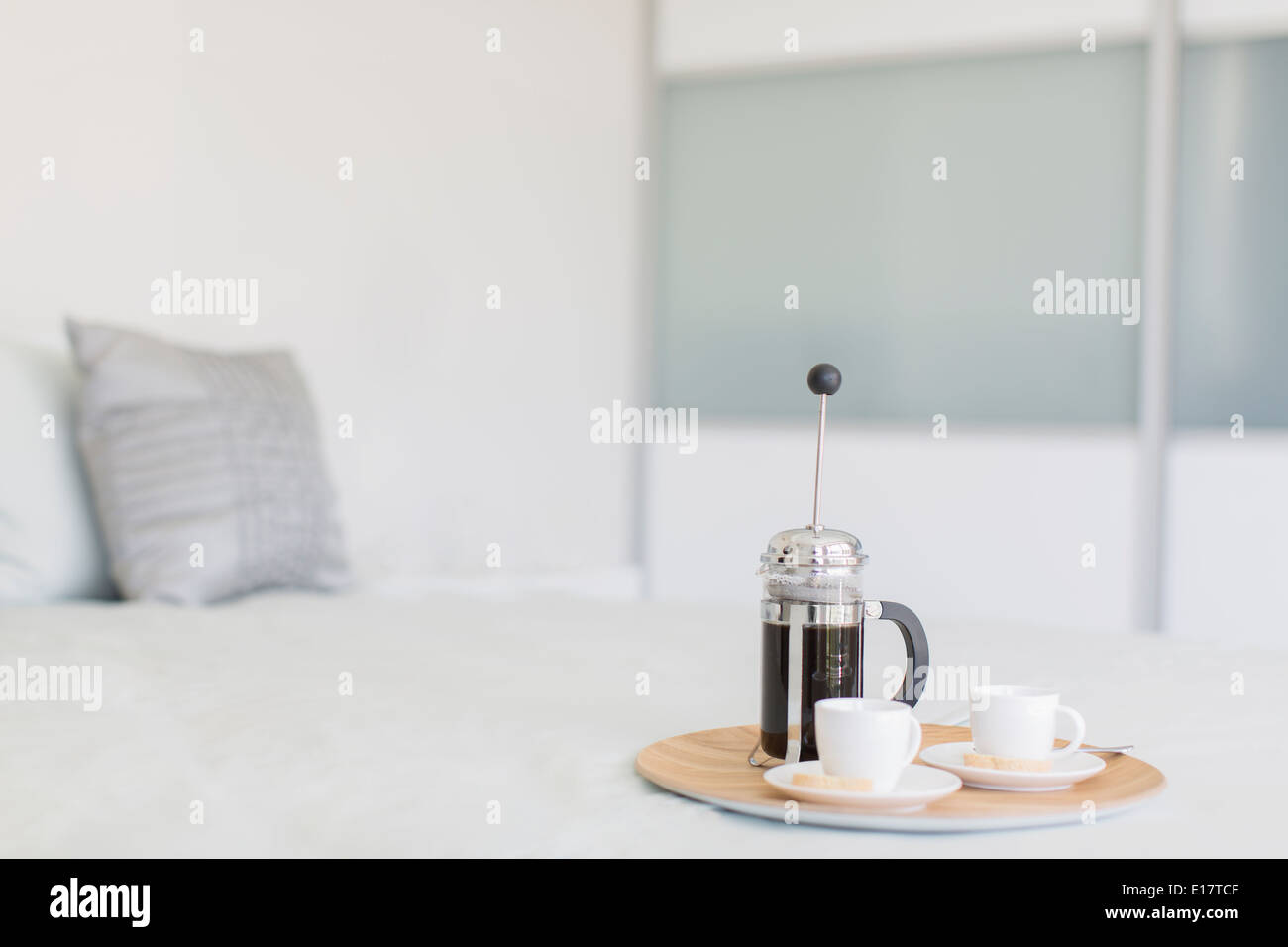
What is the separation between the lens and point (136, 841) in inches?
33.7

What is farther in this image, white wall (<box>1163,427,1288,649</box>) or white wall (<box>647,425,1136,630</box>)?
white wall (<box>647,425,1136,630</box>)

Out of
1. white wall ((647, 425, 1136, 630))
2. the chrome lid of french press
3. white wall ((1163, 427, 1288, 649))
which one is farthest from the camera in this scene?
white wall ((647, 425, 1136, 630))

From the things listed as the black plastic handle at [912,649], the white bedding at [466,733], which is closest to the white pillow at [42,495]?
the white bedding at [466,733]

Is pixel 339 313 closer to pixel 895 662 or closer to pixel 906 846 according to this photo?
pixel 895 662

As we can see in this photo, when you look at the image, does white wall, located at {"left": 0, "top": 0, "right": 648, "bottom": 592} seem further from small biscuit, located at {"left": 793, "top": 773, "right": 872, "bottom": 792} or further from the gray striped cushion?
small biscuit, located at {"left": 793, "top": 773, "right": 872, "bottom": 792}

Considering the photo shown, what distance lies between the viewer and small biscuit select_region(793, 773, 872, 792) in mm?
883

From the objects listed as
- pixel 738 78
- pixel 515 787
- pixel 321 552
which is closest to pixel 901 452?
pixel 738 78

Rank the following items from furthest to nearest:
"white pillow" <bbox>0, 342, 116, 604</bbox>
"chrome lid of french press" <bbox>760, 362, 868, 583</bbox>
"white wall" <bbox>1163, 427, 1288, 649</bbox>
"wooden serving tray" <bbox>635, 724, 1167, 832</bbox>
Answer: "white wall" <bbox>1163, 427, 1288, 649</bbox> < "white pillow" <bbox>0, 342, 116, 604</bbox> < "chrome lid of french press" <bbox>760, 362, 868, 583</bbox> < "wooden serving tray" <bbox>635, 724, 1167, 832</bbox>

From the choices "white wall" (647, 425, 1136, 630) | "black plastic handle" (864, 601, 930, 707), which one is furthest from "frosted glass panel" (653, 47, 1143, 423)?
"black plastic handle" (864, 601, 930, 707)

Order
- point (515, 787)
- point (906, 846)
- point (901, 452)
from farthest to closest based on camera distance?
point (901, 452), point (515, 787), point (906, 846)

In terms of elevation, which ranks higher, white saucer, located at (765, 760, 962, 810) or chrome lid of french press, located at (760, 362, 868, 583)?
chrome lid of french press, located at (760, 362, 868, 583)

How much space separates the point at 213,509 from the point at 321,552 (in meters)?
0.25

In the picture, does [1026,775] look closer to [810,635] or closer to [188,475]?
[810,635]

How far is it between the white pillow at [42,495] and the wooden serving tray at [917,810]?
137cm
